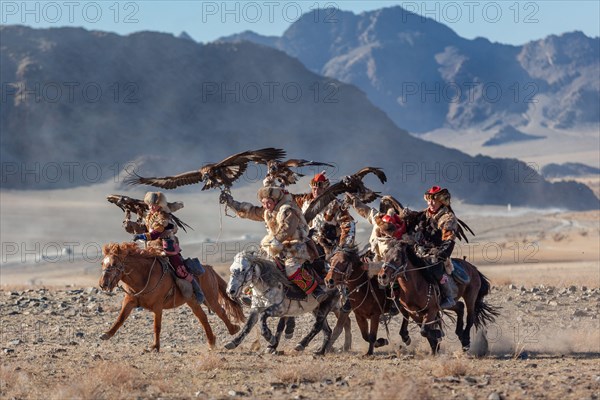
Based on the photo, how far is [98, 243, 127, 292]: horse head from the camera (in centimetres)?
1407

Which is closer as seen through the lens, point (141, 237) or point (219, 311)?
point (141, 237)

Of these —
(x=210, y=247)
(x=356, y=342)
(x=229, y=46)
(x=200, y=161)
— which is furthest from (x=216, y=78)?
(x=356, y=342)

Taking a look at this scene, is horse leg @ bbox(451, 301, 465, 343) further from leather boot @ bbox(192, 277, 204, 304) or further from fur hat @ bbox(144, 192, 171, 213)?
fur hat @ bbox(144, 192, 171, 213)

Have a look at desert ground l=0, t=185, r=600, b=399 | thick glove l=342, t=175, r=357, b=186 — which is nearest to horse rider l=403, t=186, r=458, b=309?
thick glove l=342, t=175, r=357, b=186

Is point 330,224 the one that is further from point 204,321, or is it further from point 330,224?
point 204,321

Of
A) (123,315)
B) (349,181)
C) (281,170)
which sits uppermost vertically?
(281,170)

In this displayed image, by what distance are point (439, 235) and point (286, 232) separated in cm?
213

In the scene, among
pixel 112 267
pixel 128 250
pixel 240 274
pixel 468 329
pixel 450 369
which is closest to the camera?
pixel 450 369

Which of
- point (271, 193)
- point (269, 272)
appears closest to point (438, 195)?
point (271, 193)

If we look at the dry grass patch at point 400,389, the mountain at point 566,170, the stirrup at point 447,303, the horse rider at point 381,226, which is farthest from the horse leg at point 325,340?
the mountain at point 566,170

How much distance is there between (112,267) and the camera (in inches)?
559

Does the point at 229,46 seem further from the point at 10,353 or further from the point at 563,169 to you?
the point at 10,353

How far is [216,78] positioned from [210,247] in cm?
5978

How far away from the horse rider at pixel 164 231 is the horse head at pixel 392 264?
2.96 metres
